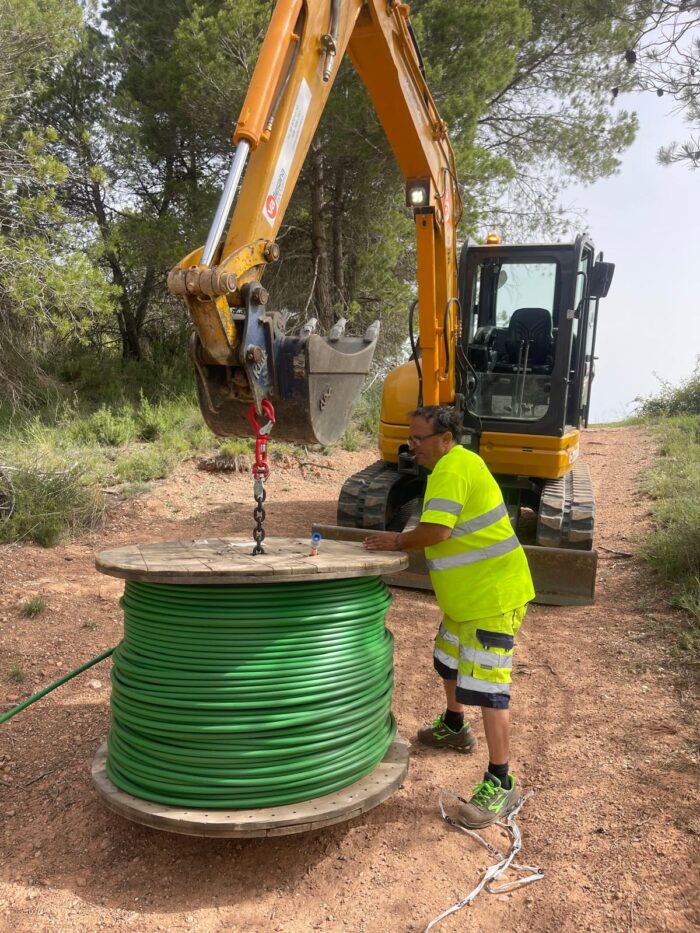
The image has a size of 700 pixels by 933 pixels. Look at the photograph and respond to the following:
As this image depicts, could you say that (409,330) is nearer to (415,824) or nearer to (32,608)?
(32,608)

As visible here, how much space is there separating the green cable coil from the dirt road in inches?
12.7

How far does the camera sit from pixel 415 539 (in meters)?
3.28

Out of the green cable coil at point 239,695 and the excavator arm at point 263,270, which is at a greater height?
the excavator arm at point 263,270

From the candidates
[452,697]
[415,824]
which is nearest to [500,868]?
[415,824]

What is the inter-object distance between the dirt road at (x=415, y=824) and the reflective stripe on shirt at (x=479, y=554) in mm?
1075

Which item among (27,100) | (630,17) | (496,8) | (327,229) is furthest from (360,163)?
(27,100)

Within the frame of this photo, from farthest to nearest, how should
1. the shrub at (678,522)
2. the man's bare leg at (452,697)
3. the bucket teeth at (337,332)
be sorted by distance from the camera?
1. the shrub at (678,522)
2. the man's bare leg at (452,697)
3. the bucket teeth at (337,332)

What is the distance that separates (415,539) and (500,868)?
1.37 meters

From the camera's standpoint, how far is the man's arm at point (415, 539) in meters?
3.25

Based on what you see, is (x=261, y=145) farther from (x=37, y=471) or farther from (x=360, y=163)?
(x=360, y=163)

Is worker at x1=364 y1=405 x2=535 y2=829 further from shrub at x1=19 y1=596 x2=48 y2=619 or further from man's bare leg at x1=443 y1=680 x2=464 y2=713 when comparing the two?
shrub at x1=19 y1=596 x2=48 y2=619

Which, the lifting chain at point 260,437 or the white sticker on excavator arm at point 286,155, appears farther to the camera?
the white sticker on excavator arm at point 286,155

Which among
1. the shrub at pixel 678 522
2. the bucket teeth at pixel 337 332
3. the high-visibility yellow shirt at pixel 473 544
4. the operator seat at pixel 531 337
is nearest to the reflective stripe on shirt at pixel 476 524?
the high-visibility yellow shirt at pixel 473 544

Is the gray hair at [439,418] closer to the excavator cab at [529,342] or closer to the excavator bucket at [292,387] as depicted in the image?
the excavator bucket at [292,387]
